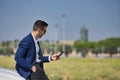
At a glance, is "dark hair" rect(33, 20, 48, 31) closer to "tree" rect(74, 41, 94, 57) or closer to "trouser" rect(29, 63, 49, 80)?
"trouser" rect(29, 63, 49, 80)

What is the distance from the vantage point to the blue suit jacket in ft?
15.6

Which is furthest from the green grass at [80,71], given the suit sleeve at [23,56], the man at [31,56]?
the suit sleeve at [23,56]

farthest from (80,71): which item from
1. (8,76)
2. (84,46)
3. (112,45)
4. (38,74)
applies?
(84,46)

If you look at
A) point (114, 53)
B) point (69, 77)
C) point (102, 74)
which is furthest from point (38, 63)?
point (114, 53)

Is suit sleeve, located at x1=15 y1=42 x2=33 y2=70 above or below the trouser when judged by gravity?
above

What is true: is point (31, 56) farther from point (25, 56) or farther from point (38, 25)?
point (38, 25)

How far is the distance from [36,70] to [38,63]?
0.14m

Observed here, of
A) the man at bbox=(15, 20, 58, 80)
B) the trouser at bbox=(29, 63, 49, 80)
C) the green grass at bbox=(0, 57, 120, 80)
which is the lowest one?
the green grass at bbox=(0, 57, 120, 80)

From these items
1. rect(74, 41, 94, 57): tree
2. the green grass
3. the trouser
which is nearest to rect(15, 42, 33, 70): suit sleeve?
the trouser

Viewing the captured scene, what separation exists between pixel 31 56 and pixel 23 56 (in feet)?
0.39

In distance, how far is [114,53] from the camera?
6500cm

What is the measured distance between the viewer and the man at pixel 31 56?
476cm

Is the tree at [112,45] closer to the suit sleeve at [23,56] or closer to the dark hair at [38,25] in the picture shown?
the dark hair at [38,25]

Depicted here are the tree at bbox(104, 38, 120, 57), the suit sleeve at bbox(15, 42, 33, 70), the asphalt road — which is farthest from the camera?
the tree at bbox(104, 38, 120, 57)
